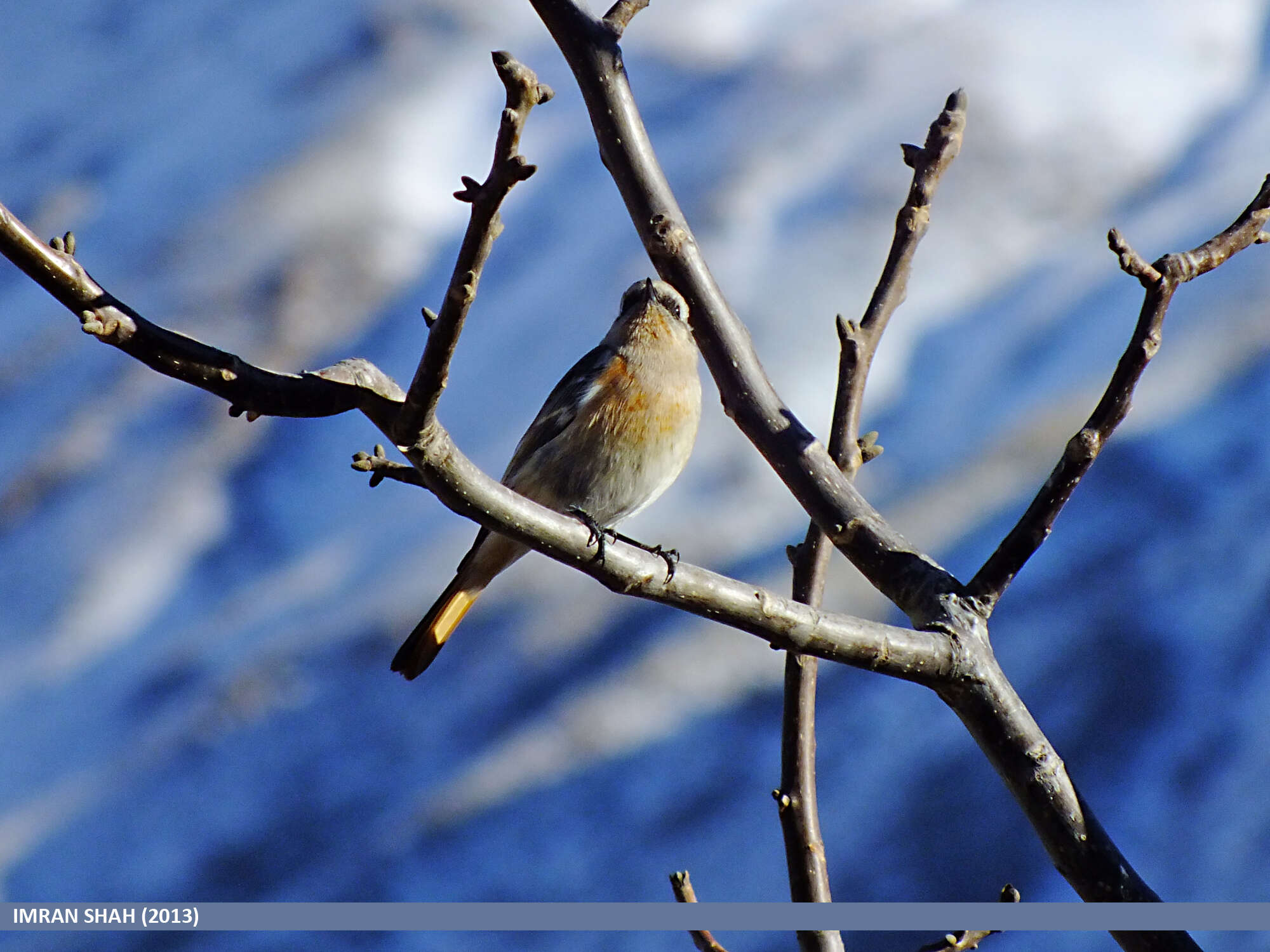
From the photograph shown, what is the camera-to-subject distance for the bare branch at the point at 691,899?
1.86m

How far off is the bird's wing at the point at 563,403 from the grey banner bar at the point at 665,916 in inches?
40.3

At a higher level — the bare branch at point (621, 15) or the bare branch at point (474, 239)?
the bare branch at point (621, 15)

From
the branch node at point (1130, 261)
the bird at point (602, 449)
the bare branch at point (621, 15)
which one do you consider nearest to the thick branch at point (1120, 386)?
the branch node at point (1130, 261)

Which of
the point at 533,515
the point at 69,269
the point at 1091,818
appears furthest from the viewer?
the point at 1091,818

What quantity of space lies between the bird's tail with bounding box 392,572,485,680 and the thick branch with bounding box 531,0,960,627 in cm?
101

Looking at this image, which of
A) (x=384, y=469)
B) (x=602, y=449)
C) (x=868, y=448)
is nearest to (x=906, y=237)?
(x=868, y=448)

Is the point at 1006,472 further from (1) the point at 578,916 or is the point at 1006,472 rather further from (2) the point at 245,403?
(2) the point at 245,403

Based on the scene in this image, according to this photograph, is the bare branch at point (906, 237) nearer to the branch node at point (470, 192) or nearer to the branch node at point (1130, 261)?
the branch node at point (1130, 261)

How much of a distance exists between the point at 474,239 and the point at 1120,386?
95cm

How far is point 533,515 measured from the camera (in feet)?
4.63

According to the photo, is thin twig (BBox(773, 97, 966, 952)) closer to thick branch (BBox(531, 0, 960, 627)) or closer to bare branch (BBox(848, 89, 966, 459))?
bare branch (BBox(848, 89, 966, 459))

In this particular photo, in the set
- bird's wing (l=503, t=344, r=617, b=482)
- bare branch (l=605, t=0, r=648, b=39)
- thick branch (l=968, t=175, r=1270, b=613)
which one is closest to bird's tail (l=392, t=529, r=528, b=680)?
bird's wing (l=503, t=344, r=617, b=482)

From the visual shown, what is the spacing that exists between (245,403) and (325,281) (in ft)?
7.51

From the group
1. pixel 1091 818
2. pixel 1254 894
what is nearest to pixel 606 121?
pixel 1091 818
